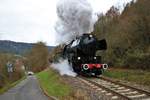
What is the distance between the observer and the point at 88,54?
3055cm

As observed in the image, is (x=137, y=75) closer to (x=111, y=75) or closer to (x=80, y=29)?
(x=111, y=75)

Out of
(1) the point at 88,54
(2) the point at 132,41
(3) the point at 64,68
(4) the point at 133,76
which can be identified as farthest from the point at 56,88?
(3) the point at 64,68

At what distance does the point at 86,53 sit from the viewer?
30375 millimetres

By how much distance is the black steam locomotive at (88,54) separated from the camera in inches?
1172

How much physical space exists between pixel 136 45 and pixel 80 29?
8.86m

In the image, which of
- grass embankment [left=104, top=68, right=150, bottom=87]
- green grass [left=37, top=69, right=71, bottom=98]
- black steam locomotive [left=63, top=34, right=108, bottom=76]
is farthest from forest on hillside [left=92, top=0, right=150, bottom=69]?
green grass [left=37, top=69, right=71, bottom=98]

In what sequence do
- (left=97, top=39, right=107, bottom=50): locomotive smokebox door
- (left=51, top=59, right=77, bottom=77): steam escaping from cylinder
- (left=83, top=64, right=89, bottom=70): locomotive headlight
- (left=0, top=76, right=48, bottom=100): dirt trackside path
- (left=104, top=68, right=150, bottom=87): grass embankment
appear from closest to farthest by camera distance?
(left=0, top=76, right=48, bottom=100): dirt trackside path < (left=104, top=68, right=150, bottom=87): grass embankment < (left=83, top=64, right=89, bottom=70): locomotive headlight < (left=97, top=39, right=107, bottom=50): locomotive smokebox door < (left=51, top=59, right=77, bottom=77): steam escaping from cylinder

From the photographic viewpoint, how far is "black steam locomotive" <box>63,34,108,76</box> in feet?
97.7

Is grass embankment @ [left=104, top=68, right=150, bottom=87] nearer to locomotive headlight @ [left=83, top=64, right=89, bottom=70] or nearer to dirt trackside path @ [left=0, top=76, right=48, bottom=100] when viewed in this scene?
locomotive headlight @ [left=83, top=64, right=89, bottom=70]

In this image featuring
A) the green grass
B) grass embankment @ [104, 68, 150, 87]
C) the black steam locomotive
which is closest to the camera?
the green grass

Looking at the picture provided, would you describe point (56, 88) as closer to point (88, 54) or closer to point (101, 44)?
point (88, 54)

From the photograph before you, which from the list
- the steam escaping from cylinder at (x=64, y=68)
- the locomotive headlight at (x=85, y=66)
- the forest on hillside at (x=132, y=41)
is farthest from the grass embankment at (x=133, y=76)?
the steam escaping from cylinder at (x=64, y=68)

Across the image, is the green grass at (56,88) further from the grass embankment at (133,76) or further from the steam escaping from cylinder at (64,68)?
the steam escaping from cylinder at (64,68)

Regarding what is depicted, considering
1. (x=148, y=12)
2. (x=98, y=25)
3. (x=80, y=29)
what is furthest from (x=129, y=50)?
(x=98, y=25)
